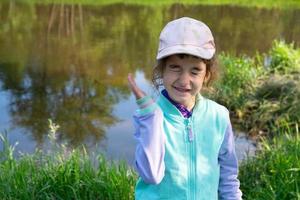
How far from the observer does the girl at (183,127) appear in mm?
1607

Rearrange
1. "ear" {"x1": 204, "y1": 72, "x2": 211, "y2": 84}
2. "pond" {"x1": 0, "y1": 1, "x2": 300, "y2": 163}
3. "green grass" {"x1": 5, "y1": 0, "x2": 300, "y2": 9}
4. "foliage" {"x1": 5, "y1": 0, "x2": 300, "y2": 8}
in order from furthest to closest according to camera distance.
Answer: "foliage" {"x1": 5, "y1": 0, "x2": 300, "y2": 8}
"green grass" {"x1": 5, "y1": 0, "x2": 300, "y2": 9}
"pond" {"x1": 0, "y1": 1, "x2": 300, "y2": 163}
"ear" {"x1": 204, "y1": 72, "x2": 211, "y2": 84}

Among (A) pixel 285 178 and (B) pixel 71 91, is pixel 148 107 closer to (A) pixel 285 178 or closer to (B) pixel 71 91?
(A) pixel 285 178

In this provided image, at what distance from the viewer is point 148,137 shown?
5.11 ft

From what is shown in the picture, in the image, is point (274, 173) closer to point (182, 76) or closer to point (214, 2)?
point (182, 76)

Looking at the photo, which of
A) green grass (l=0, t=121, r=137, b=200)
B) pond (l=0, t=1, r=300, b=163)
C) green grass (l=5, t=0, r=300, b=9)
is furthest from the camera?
green grass (l=5, t=0, r=300, b=9)

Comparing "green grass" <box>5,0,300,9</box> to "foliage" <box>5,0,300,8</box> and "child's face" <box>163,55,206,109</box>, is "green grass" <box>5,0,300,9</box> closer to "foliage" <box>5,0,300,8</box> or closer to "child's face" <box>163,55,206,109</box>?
"foliage" <box>5,0,300,8</box>

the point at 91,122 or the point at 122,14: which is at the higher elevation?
the point at 122,14

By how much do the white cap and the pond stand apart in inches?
140

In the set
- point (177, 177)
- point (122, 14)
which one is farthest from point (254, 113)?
point (122, 14)

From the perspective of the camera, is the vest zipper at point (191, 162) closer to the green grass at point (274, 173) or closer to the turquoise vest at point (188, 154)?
the turquoise vest at point (188, 154)

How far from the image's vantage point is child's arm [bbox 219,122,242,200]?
1877mm

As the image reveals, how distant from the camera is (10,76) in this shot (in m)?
8.35

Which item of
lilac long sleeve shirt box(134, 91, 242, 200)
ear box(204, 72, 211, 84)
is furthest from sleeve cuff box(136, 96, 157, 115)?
ear box(204, 72, 211, 84)

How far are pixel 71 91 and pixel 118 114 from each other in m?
1.31
